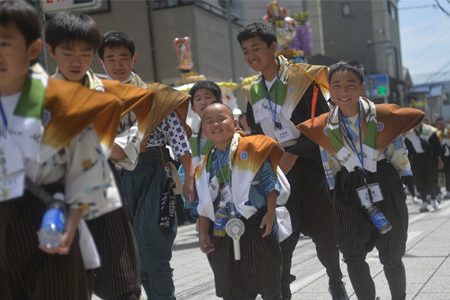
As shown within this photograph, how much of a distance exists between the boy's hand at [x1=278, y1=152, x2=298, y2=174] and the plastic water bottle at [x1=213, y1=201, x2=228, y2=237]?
938 mm

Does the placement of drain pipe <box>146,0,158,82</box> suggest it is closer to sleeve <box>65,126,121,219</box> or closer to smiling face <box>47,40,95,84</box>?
smiling face <box>47,40,95,84</box>

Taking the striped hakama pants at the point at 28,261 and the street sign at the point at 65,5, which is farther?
the street sign at the point at 65,5

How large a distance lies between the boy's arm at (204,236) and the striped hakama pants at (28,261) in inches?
76.3

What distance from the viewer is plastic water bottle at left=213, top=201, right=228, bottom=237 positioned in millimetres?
4691

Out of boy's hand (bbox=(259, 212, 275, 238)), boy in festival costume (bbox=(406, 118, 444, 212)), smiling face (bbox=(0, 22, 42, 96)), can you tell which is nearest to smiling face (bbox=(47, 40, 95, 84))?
smiling face (bbox=(0, 22, 42, 96))

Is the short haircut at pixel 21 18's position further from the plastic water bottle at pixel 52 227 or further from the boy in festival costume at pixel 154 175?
the boy in festival costume at pixel 154 175

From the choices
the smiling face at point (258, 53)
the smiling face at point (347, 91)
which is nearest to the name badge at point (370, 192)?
the smiling face at point (347, 91)

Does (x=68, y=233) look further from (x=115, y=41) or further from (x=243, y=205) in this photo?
(x=115, y=41)

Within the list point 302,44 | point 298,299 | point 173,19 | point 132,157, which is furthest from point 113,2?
point 132,157

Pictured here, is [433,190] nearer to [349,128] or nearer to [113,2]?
[349,128]

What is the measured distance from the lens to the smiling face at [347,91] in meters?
4.98

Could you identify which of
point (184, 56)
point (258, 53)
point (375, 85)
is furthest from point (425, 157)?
point (375, 85)

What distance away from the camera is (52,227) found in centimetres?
263

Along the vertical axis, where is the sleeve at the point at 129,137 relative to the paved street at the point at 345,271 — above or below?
above
